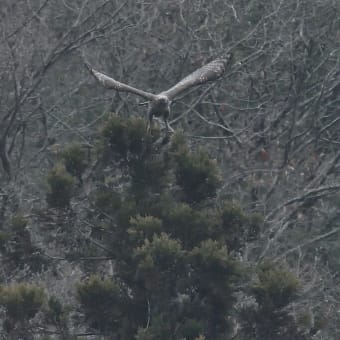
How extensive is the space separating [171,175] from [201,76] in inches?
32.2

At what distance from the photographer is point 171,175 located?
394 inches

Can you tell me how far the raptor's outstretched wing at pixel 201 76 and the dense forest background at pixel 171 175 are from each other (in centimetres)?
31

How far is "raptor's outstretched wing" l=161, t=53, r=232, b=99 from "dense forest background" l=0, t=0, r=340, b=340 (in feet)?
1.02

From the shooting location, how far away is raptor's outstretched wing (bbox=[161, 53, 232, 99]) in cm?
992

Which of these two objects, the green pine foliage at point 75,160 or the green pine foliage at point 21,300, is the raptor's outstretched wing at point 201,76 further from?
the green pine foliage at point 21,300

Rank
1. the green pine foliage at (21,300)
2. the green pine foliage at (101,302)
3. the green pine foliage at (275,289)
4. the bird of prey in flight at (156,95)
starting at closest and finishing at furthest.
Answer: the green pine foliage at (21,300), the green pine foliage at (275,289), the green pine foliage at (101,302), the bird of prey in flight at (156,95)

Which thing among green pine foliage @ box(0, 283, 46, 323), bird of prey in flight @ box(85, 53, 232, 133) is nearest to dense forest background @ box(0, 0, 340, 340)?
green pine foliage @ box(0, 283, 46, 323)

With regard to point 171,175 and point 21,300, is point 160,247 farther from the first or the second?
point 21,300

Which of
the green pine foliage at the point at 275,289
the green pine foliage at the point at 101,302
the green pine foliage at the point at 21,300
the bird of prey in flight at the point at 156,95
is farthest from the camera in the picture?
the bird of prey in flight at the point at 156,95

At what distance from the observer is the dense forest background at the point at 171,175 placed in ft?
31.4

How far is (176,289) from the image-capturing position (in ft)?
31.6

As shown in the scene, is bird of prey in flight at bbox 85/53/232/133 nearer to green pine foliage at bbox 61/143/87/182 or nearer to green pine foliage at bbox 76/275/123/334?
green pine foliage at bbox 61/143/87/182

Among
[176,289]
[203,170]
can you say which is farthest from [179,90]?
[176,289]

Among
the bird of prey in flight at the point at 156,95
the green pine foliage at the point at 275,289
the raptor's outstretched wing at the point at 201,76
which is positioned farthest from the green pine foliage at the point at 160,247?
the raptor's outstretched wing at the point at 201,76
